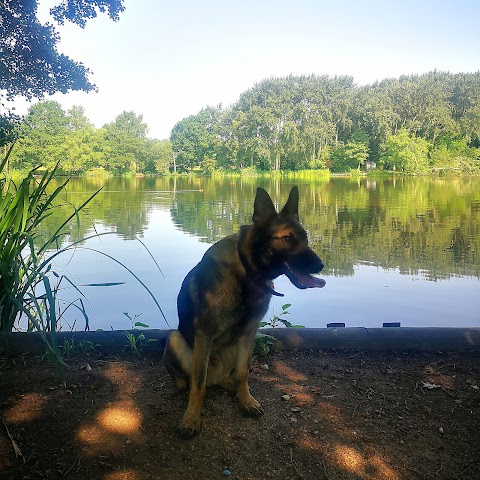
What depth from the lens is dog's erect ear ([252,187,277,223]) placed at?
2.56 m

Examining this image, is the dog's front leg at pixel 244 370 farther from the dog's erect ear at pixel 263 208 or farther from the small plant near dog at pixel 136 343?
the small plant near dog at pixel 136 343

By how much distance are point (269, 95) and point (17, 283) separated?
67.1 meters

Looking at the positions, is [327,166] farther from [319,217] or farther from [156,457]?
[156,457]

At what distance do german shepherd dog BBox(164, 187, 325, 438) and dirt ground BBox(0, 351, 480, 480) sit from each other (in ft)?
0.64

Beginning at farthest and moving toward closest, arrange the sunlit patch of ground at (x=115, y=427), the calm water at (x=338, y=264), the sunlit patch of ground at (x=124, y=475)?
the calm water at (x=338, y=264) → the sunlit patch of ground at (x=115, y=427) → the sunlit patch of ground at (x=124, y=475)

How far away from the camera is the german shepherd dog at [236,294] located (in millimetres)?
2553

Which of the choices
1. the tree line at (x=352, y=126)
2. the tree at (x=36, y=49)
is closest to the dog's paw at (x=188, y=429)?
the tree at (x=36, y=49)

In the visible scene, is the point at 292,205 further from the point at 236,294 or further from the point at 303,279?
the point at 236,294

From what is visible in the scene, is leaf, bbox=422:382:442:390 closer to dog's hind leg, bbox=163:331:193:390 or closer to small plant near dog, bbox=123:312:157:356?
dog's hind leg, bbox=163:331:193:390

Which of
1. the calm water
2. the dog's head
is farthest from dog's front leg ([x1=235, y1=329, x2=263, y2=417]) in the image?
the calm water

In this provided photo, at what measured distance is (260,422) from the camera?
2678mm

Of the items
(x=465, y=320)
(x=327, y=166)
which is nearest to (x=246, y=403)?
(x=465, y=320)

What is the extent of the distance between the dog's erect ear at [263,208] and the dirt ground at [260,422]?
128 cm

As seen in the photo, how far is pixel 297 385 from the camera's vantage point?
3139 millimetres
